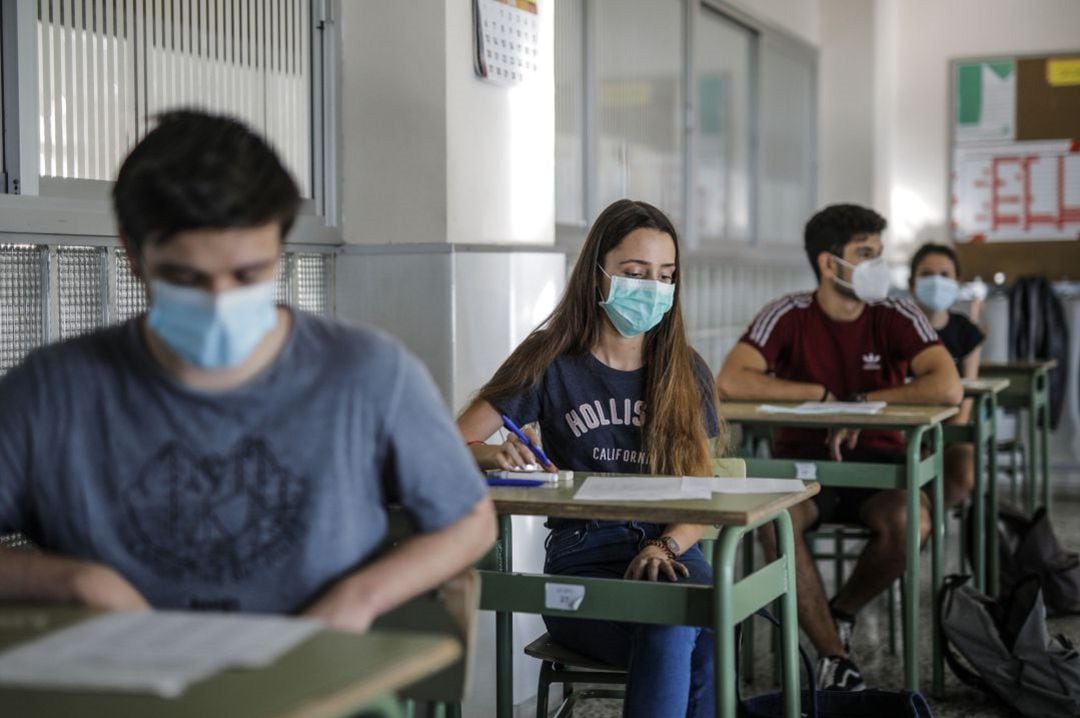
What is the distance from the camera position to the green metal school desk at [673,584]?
2.10m

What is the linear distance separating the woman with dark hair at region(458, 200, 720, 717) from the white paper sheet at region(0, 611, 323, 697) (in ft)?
3.82

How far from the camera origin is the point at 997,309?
7.01 metres

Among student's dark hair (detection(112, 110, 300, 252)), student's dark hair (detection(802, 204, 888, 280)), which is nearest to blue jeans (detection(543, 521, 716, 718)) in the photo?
student's dark hair (detection(112, 110, 300, 252))

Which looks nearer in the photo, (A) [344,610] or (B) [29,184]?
(A) [344,610]

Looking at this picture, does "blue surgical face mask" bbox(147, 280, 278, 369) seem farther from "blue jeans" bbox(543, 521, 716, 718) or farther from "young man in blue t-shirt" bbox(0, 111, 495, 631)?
"blue jeans" bbox(543, 521, 716, 718)

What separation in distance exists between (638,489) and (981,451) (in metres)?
2.14

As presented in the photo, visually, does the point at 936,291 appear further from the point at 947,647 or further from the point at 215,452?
the point at 215,452

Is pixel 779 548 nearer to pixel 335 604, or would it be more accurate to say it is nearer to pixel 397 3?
pixel 335 604

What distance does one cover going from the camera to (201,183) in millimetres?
1392

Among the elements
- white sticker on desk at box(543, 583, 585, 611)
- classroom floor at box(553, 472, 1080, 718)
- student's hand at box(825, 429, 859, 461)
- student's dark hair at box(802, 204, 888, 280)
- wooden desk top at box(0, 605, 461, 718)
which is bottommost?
classroom floor at box(553, 472, 1080, 718)

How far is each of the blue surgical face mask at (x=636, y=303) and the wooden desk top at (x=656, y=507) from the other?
0.49m

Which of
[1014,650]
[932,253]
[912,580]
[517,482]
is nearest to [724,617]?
[517,482]

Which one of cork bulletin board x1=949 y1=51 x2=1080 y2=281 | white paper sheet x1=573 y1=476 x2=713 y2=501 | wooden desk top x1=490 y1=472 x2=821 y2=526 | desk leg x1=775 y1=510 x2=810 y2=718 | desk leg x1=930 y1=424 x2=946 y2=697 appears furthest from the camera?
cork bulletin board x1=949 y1=51 x2=1080 y2=281

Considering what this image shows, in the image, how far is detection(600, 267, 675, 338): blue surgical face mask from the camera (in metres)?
2.67
